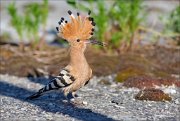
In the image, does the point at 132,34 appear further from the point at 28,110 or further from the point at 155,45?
the point at 28,110

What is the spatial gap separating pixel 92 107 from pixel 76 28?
111 cm

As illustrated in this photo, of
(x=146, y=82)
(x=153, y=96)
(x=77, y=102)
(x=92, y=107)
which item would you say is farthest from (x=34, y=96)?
(x=146, y=82)

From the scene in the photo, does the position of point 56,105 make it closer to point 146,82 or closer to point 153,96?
point 153,96

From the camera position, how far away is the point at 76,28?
31.8ft

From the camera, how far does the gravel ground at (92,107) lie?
8773mm

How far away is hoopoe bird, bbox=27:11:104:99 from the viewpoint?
31.3 ft

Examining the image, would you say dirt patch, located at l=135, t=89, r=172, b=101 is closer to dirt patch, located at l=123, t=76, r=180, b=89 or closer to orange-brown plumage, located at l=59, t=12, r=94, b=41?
dirt patch, located at l=123, t=76, r=180, b=89

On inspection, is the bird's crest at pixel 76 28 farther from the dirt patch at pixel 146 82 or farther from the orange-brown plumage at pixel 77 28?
the dirt patch at pixel 146 82

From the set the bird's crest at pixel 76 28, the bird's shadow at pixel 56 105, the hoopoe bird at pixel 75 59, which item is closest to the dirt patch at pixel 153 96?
the hoopoe bird at pixel 75 59

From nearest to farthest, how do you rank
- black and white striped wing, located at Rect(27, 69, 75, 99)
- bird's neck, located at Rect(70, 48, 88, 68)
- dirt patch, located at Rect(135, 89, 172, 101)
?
black and white striped wing, located at Rect(27, 69, 75, 99), bird's neck, located at Rect(70, 48, 88, 68), dirt patch, located at Rect(135, 89, 172, 101)

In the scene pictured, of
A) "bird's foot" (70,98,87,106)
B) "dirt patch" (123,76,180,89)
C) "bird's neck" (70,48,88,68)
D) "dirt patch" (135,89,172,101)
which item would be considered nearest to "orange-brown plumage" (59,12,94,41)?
"bird's neck" (70,48,88,68)

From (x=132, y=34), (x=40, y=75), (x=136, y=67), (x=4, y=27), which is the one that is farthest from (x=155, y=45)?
(x=4, y=27)

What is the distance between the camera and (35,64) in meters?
→ 13.9

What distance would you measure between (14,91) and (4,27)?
9.43m
